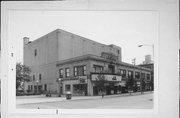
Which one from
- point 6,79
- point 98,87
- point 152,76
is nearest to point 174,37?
point 152,76

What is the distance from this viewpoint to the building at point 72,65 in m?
3.84

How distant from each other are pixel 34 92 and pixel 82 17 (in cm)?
165

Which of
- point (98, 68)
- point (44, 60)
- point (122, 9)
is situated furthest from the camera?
point (44, 60)

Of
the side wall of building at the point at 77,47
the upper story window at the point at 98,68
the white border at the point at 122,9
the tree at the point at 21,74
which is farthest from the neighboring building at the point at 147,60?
the tree at the point at 21,74

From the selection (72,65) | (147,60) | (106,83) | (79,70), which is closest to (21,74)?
Result: (72,65)

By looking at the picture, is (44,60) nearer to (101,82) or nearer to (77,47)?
(77,47)

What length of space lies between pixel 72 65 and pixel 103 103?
0.92 m

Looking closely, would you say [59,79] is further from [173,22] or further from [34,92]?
[173,22]

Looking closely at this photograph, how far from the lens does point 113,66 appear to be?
388 cm

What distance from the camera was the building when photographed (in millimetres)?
3838

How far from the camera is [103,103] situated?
3.75 meters

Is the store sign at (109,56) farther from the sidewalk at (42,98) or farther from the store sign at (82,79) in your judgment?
the sidewalk at (42,98)

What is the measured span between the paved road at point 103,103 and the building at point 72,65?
0.16 m

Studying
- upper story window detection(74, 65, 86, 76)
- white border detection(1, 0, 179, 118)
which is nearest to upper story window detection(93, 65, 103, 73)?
upper story window detection(74, 65, 86, 76)
